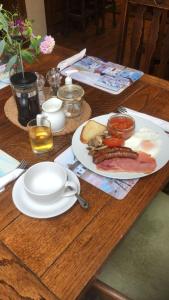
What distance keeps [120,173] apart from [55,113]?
0.30m

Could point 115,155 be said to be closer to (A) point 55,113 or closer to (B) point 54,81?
(A) point 55,113

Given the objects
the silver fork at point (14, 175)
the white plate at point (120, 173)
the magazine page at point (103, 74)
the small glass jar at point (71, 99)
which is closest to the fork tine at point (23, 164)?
the silver fork at point (14, 175)

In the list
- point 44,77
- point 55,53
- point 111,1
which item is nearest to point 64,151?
point 44,77

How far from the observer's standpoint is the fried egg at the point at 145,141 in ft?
3.02

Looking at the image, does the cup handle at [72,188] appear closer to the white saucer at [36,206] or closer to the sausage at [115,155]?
the white saucer at [36,206]

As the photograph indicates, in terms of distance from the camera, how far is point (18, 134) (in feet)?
3.36

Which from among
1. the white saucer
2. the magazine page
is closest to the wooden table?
the white saucer

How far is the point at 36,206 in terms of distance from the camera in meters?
0.77

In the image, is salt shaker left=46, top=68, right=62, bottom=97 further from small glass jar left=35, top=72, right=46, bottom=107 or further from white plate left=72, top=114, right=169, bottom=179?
white plate left=72, top=114, right=169, bottom=179

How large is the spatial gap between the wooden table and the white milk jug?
81mm

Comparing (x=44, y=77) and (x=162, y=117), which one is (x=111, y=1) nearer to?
(x=44, y=77)

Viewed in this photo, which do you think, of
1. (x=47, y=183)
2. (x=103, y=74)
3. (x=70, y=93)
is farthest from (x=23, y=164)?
(x=103, y=74)

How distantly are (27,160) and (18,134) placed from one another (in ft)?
0.47

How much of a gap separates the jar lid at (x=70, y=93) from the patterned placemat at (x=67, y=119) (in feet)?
0.21
